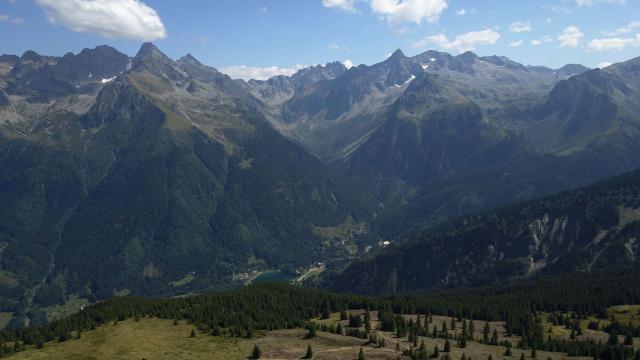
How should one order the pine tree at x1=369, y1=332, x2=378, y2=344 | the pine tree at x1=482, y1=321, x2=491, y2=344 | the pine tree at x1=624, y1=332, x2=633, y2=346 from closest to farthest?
1. the pine tree at x1=369, y1=332, x2=378, y2=344
2. the pine tree at x1=482, y1=321, x2=491, y2=344
3. the pine tree at x1=624, y1=332, x2=633, y2=346

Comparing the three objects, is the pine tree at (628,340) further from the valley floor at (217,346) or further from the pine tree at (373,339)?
the pine tree at (373,339)

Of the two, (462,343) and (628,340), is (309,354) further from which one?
(628,340)

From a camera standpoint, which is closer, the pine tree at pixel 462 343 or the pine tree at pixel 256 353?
the pine tree at pixel 256 353

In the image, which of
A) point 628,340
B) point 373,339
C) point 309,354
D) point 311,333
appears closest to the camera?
point 309,354

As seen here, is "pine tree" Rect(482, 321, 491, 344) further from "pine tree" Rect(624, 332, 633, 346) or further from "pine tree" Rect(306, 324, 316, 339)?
"pine tree" Rect(306, 324, 316, 339)

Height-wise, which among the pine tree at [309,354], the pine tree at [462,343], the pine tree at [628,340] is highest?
the pine tree at [309,354]

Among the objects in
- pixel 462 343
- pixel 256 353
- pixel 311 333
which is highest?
pixel 256 353

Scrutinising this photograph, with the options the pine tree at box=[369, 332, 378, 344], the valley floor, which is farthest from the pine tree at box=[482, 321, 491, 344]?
the pine tree at box=[369, 332, 378, 344]

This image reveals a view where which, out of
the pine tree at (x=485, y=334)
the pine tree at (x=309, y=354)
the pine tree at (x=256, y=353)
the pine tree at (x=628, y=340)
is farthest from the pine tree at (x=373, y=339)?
the pine tree at (x=628, y=340)

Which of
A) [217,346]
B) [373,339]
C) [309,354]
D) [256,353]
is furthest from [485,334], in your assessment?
[217,346]

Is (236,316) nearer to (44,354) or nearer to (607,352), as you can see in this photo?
(44,354)

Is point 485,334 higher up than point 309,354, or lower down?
lower down
